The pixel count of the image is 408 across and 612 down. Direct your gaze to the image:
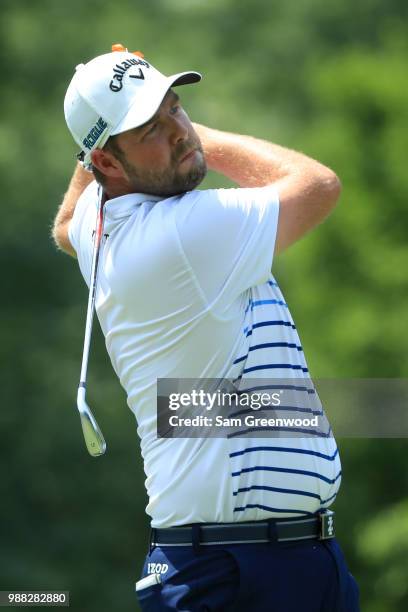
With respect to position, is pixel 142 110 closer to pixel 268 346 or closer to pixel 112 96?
pixel 112 96

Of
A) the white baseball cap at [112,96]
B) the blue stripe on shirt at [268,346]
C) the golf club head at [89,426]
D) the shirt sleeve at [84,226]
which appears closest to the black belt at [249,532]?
the golf club head at [89,426]

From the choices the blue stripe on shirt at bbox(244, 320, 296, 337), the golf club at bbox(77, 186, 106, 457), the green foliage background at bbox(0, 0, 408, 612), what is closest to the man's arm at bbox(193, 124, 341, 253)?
the blue stripe on shirt at bbox(244, 320, 296, 337)

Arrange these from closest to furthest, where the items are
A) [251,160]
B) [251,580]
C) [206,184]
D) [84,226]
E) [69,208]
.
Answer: [251,580] < [251,160] < [84,226] < [69,208] < [206,184]

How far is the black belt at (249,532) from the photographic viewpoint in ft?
10.6

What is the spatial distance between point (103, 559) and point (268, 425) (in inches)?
325

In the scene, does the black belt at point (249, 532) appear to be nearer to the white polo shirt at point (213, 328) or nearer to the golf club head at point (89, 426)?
the white polo shirt at point (213, 328)

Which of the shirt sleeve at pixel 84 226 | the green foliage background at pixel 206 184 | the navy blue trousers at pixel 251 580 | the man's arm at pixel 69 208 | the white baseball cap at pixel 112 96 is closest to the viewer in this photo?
the navy blue trousers at pixel 251 580

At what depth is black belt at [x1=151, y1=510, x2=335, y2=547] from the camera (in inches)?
127

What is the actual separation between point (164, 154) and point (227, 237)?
0.97 ft

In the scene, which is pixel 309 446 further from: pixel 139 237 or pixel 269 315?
pixel 139 237

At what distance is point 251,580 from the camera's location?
10.5 feet

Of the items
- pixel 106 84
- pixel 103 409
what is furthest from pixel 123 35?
pixel 106 84

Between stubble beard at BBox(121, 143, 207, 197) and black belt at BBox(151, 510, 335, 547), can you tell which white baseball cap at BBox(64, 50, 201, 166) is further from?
black belt at BBox(151, 510, 335, 547)

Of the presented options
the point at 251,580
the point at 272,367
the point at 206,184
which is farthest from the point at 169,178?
the point at 206,184
